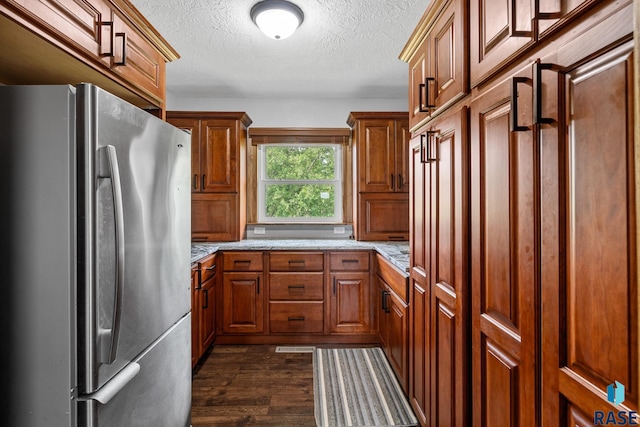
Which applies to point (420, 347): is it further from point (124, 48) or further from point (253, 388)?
point (124, 48)

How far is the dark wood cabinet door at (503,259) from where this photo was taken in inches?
35.3

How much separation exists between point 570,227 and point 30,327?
4.81 ft

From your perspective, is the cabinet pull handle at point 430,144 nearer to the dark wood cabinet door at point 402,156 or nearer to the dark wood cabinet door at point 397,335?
the dark wood cabinet door at point 397,335

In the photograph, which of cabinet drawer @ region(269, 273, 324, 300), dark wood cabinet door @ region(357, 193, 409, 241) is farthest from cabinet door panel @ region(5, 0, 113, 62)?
dark wood cabinet door @ region(357, 193, 409, 241)

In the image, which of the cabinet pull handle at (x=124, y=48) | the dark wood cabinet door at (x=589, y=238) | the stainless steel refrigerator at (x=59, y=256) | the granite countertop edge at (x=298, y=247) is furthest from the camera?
the granite countertop edge at (x=298, y=247)

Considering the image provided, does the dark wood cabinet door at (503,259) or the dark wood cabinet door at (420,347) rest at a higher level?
the dark wood cabinet door at (503,259)

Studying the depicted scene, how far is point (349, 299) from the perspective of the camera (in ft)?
10.0

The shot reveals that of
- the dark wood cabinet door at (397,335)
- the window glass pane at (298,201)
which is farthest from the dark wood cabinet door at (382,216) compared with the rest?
the dark wood cabinet door at (397,335)

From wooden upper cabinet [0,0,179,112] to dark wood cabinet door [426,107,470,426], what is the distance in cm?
144

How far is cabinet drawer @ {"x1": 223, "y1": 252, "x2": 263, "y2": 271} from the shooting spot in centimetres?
302

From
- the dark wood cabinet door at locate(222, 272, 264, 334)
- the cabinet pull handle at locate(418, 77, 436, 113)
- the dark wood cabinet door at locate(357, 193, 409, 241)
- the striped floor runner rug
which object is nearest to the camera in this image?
the cabinet pull handle at locate(418, 77, 436, 113)

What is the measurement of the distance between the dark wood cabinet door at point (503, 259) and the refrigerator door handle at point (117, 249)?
1.17 m

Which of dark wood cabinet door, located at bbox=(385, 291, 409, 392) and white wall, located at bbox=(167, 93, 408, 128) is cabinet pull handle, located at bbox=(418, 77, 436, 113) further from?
white wall, located at bbox=(167, 93, 408, 128)

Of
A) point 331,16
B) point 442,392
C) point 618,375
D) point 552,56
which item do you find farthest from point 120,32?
point 442,392
